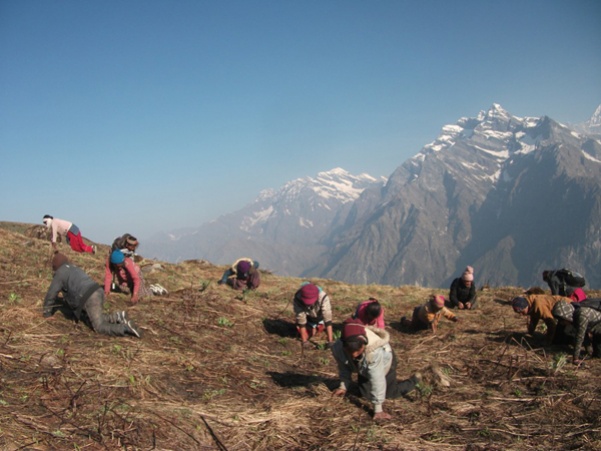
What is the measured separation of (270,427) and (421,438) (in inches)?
79.9

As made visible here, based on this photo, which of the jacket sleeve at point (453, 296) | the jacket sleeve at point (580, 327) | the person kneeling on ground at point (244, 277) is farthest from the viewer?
the person kneeling on ground at point (244, 277)

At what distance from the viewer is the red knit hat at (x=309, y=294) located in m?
9.32

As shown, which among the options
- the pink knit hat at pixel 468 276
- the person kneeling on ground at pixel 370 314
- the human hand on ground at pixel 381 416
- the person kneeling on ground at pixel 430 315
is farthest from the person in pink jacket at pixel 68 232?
the human hand on ground at pixel 381 416

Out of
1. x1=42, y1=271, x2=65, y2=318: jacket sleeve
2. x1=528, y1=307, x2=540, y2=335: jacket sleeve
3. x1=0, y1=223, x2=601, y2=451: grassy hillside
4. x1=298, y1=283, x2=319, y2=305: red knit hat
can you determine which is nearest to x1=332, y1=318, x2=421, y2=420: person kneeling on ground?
x1=0, y1=223, x2=601, y2=451: grassy hillside

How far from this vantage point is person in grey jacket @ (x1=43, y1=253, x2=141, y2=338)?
7781 millimetres

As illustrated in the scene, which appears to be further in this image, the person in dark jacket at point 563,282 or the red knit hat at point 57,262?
the person in dark jacket at point 563,282

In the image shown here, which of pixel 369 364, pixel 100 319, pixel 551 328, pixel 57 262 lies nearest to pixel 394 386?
pixel 369 364

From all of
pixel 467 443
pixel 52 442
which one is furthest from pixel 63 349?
pixel 467 443

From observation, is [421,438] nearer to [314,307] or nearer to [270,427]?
[270,427]

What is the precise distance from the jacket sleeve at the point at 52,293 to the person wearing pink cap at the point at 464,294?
11331mm

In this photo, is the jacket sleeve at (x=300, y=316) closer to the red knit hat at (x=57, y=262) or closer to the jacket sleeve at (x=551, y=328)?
the red knit hat at (x=57, y=262)

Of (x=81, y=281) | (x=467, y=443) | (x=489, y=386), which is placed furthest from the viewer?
(x=81, y=281)

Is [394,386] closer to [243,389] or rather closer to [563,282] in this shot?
[243,389]

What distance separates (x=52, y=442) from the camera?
4.30 meters
